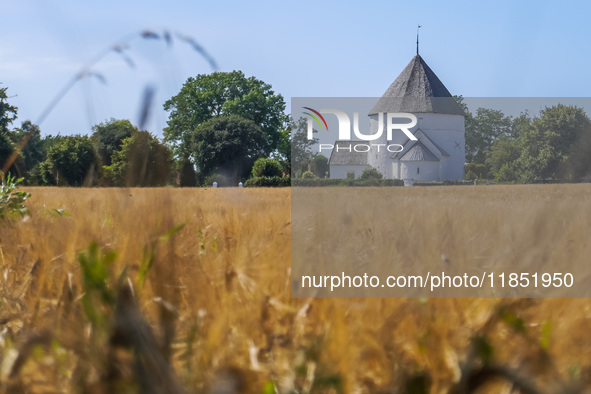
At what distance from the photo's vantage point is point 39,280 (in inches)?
52.7

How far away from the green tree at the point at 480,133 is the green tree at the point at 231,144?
20349mm

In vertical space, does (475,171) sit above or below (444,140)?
below

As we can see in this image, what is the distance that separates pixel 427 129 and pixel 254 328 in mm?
48580

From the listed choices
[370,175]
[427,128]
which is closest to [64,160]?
[370,175]

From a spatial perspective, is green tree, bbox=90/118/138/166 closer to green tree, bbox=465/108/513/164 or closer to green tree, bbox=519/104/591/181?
green tree, bbox=519/104/591/181

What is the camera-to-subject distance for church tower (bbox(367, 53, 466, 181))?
154 ft

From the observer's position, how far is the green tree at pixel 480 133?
51.9 m

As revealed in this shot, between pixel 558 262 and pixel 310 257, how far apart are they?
508mm

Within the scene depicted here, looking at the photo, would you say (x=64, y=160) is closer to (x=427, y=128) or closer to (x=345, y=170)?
(x=427, y=128)

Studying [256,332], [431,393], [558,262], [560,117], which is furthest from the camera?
[560,117]

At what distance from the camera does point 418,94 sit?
4797 centimetres

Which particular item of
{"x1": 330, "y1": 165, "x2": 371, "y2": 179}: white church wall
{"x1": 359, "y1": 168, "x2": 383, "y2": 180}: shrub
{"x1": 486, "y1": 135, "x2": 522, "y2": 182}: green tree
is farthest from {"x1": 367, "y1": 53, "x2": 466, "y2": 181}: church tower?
{"x1": 486, "y1": 135, "x2": 522, "y2": 182}: green tree

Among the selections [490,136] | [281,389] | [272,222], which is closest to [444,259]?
[281,389]

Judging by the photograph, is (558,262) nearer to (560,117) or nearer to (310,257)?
(310,257)
